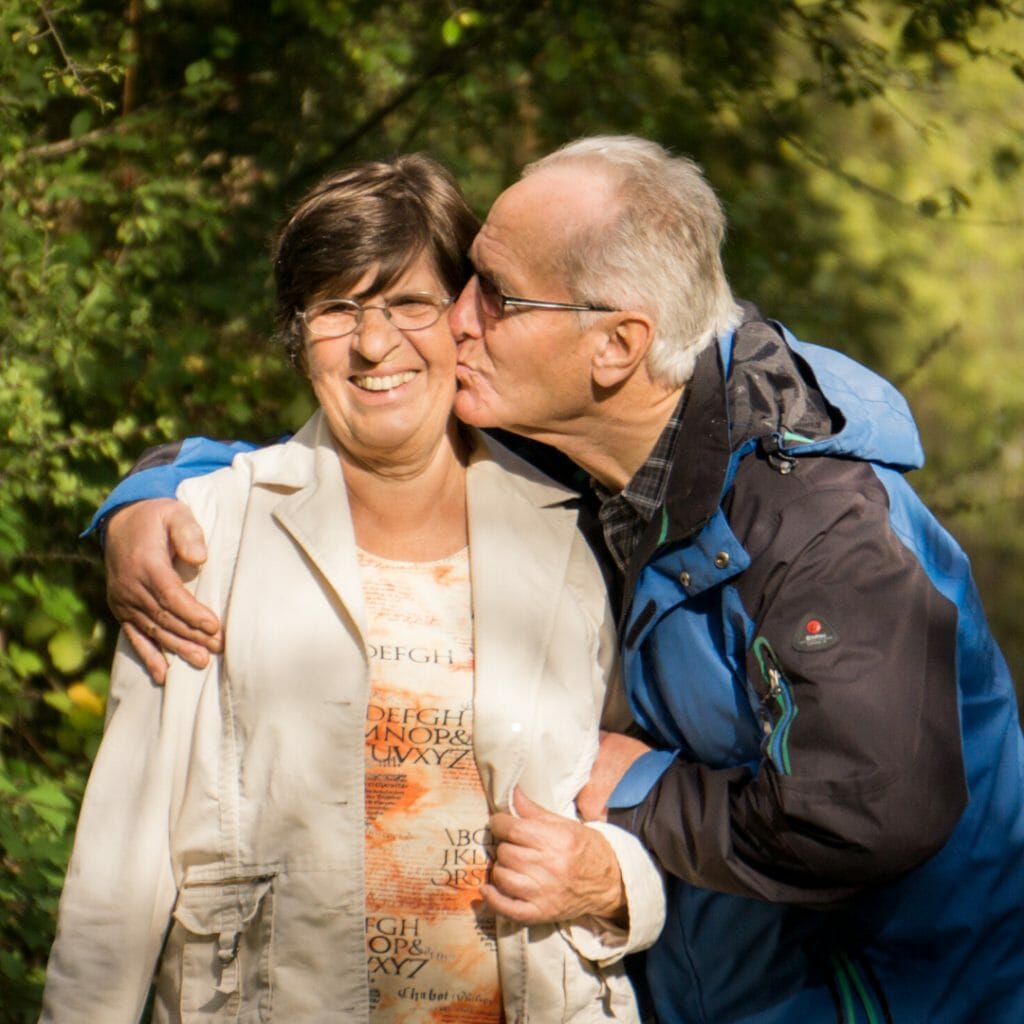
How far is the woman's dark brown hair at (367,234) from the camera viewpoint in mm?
2615

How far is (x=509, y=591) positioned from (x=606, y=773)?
0.36 m

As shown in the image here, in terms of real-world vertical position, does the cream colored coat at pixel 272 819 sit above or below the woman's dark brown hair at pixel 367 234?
below

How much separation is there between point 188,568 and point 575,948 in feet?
3.03

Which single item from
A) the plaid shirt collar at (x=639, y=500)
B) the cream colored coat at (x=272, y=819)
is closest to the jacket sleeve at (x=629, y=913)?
the cream colored coat at (x=272, y=819)

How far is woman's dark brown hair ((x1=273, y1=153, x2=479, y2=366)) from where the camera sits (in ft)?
8.58

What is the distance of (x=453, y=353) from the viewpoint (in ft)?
8.84

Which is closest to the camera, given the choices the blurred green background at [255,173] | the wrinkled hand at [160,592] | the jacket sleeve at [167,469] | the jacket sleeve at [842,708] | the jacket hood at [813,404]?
the jacket sleeve at [842,708]

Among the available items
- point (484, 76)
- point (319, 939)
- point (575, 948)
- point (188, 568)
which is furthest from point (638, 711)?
point (484, 76)

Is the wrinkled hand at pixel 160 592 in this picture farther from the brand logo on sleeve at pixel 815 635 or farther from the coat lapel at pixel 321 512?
the brand logo on sleeve at pixel 815 635

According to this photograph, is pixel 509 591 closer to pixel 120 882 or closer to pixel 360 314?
pixel 360 314

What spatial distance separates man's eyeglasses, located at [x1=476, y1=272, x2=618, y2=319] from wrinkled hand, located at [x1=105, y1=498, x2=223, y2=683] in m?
0.65

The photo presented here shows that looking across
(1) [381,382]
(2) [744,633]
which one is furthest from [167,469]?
(2) [744,633]

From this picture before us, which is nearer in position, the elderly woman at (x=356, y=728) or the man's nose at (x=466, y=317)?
the elderly woman at (x=356, y=728)

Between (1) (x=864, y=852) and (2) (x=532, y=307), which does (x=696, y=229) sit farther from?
(1) (x=864, y=852)
